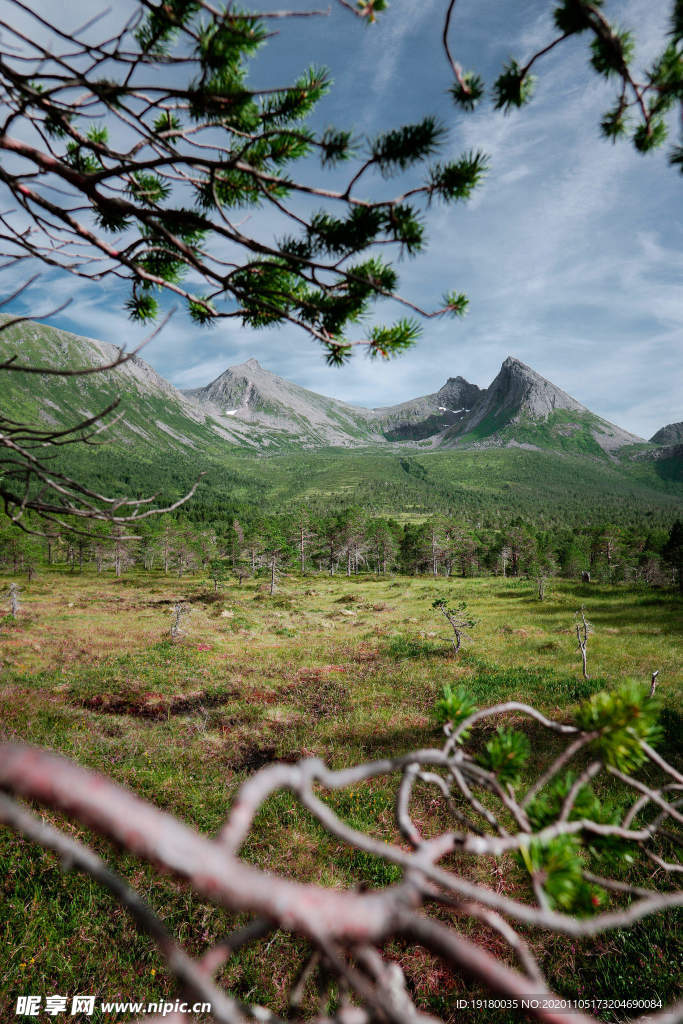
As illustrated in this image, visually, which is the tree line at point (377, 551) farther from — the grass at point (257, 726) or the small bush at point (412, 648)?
the small bush at point (412, 648)

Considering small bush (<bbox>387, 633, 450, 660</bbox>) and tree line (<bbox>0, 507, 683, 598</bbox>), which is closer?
small bush (<bbox>387, 633, 450, 660</bbox>)

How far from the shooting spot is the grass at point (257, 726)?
14.1 feet

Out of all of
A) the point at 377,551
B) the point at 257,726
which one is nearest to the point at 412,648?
the point at 257,726

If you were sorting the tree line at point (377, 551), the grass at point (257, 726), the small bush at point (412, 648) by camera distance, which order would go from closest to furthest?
the grass at point (257, 726) < the small bush at point (412, 648) < the tree line at point (377, 551)

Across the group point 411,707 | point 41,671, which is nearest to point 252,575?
point 41,671

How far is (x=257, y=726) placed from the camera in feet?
36.0

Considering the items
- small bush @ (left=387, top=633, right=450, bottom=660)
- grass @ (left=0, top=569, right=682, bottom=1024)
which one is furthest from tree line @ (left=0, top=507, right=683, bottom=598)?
small bush @ (left=387, top=633, right=450, bottom=660)

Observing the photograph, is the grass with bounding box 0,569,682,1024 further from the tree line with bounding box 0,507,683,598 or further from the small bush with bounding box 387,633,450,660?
the tree line with bounding box 0,507,683,598

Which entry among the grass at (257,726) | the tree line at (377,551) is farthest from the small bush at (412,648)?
the tree line at (377,551)

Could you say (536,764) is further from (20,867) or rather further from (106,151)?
(106,151)

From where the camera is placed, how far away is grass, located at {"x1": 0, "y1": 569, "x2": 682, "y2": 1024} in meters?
4.30

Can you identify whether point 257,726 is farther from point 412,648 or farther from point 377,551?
point 377,551

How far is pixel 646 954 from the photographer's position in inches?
174

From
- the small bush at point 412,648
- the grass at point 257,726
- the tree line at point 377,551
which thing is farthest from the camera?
the tree line at point 377,551
